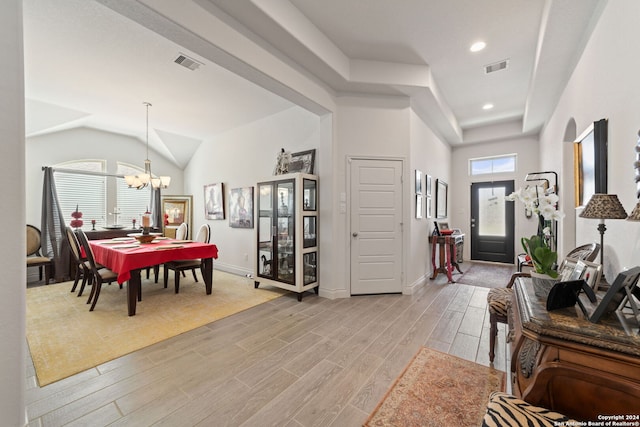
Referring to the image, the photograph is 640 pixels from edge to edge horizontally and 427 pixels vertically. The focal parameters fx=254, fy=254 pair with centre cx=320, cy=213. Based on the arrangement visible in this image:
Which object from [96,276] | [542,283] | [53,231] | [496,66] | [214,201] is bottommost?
[96,276]

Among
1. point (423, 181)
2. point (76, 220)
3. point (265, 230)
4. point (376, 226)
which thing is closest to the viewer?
point (376, 226)

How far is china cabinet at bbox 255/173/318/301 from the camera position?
3.58m

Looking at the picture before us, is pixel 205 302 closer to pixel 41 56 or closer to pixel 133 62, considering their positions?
pixel 133 62

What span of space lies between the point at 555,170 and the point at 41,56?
A: 707cm

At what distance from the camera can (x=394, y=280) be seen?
3.84m

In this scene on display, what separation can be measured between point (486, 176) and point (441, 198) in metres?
1.58

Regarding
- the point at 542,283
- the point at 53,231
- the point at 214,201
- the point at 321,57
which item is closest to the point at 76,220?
the point at 53,231

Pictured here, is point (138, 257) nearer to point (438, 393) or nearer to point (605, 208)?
point (438, 393)

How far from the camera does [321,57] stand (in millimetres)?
2906

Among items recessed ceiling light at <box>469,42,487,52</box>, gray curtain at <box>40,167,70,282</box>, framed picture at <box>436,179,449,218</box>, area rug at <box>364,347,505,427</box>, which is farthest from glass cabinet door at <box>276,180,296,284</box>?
gray curtain at <box>40,167,70,282</box>

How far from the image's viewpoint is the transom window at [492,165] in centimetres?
597

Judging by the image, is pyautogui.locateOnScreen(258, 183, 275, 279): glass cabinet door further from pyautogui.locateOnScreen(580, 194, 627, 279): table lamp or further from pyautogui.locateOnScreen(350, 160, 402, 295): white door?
pyautogui.locateOnScreen(580, 194, 627, 279): table lamp

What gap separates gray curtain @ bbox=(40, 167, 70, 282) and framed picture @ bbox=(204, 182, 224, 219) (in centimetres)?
249

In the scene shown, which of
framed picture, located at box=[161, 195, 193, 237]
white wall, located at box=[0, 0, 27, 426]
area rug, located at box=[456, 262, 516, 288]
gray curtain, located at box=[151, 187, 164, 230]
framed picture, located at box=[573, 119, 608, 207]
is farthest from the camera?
framed picture, located at box=[161, 195, 193, 237]
